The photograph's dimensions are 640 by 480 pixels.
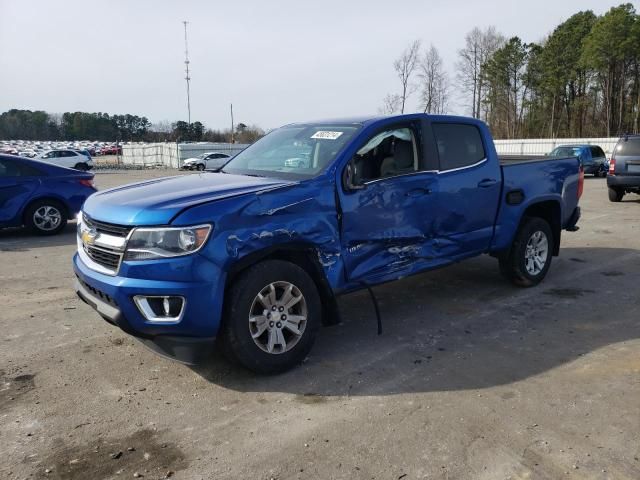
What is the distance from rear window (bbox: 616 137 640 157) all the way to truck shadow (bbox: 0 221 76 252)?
41.3 feet

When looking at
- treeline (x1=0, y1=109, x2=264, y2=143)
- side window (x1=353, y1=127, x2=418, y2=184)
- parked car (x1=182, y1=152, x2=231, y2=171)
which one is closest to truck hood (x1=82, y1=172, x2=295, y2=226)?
side window (x1=353, y1=127, x2=418, y2=184)

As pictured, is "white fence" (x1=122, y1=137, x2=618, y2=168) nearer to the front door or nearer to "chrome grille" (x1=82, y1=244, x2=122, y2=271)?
the front door

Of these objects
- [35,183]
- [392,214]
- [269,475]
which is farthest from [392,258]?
[35,183]

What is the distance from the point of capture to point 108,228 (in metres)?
3.66

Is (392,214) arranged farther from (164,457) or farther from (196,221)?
(164,457)

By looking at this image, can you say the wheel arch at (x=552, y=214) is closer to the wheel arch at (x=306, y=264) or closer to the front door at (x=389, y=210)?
the front door at (x=389, y=210)

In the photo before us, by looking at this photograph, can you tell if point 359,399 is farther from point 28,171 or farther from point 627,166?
point 627,166

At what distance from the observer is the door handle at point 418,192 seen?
4569 millimetres

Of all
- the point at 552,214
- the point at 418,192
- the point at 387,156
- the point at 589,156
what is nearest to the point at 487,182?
the point at 418,192

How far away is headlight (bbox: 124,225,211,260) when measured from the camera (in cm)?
337

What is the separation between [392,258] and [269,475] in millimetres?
2231

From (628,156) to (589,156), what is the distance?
13.2 meters

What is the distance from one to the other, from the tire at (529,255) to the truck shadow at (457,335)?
0.15 meters

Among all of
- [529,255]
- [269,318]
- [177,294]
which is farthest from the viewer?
[529,255]
